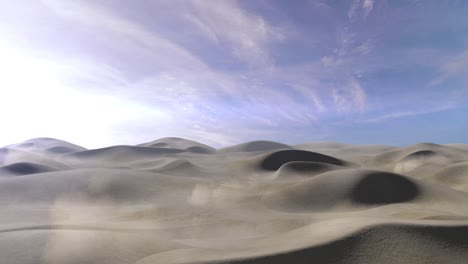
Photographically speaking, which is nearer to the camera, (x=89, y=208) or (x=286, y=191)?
(x=89, y=208)

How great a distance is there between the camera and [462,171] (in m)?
34.8

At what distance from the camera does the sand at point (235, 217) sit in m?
→ 8.63

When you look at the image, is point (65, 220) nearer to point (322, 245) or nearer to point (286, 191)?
point (322, 245)

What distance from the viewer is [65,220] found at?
54.4 feet

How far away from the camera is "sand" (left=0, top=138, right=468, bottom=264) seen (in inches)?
340

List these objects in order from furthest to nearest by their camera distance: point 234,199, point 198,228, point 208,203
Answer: point 234,199 → point 208,203 → point 198,228

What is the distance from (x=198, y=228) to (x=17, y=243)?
8123mm

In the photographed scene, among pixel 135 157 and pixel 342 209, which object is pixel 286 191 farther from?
pixel 135 157

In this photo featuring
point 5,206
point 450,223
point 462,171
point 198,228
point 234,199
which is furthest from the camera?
point 462,171

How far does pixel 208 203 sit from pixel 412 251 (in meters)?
16.5

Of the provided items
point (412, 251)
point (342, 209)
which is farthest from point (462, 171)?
point (412, 251)

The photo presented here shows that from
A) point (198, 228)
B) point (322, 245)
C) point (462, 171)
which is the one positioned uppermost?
point (462, 171)

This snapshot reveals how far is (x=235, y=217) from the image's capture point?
18.2 m

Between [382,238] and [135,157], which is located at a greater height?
[135,157]
